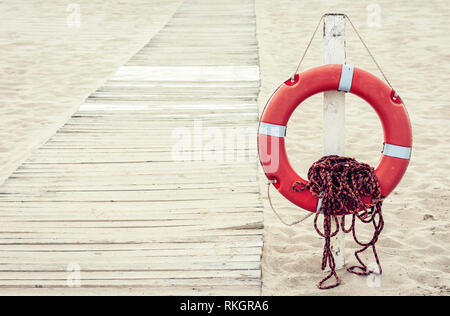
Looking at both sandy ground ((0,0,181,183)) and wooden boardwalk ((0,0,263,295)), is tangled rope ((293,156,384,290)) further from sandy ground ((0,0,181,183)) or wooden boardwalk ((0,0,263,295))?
sandy ground ((0,0,181,183))

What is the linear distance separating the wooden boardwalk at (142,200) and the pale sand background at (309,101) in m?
0.25

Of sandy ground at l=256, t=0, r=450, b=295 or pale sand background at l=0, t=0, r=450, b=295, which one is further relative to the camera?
pale sand background at l=0, t=0, r=450, b=295

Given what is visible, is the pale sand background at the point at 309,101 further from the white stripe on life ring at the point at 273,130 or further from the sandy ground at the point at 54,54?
the white stripe on life ring at the point at 273,130

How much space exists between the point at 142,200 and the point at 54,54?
5.89 m

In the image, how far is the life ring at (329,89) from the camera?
2.35m

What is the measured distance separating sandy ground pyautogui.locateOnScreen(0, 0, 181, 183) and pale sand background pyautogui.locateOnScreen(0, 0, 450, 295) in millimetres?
21

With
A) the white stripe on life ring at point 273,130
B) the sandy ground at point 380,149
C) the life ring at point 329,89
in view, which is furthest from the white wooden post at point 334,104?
the sandy ground at point 380,149

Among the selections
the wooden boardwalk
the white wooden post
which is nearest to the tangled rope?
the white wooden post

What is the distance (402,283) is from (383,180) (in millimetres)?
534

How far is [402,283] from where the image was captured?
2482 millimetres

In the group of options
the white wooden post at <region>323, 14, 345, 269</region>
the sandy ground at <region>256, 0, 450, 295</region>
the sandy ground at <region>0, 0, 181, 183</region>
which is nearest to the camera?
the white wooden post at <region>323, 14, 345, 269</region>

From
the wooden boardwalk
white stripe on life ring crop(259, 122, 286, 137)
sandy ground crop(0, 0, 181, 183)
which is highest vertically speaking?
sandy ground crop(0, 0, 181, 183)

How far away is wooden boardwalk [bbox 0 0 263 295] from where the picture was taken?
8.46 ft
